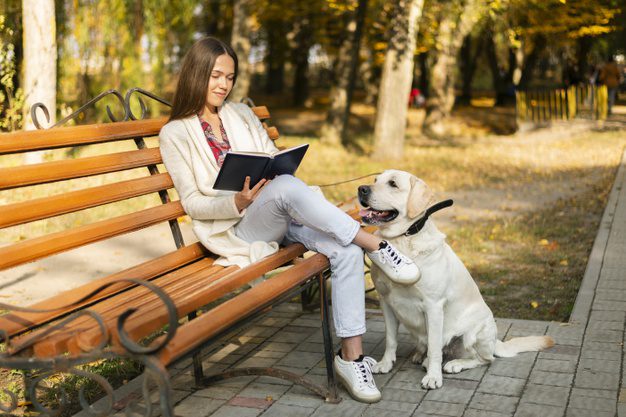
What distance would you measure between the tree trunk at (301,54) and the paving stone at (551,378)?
23945 millimetres

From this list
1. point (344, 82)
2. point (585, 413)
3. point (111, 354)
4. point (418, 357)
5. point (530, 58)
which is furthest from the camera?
point (530, 58)

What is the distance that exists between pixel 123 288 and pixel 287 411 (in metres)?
1.00

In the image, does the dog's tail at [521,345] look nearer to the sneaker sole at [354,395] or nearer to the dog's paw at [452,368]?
the dog's paw at [452,368]

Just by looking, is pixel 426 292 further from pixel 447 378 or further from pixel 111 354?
pixel 111 354

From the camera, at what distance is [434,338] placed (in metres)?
4.19

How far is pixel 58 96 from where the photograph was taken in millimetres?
15070

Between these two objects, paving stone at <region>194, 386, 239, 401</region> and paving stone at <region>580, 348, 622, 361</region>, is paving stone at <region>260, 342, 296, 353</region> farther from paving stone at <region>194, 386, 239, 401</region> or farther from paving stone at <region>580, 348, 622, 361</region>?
paving stone at <region>580, 348, 622, 361</region>

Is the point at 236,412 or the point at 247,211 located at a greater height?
the point at 247,211

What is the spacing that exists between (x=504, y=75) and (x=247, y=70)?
20.5 m

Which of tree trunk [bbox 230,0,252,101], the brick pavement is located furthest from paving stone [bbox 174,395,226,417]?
tree trunk [bbox 230,0,252,101]

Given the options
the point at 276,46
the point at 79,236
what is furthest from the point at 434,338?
the point at 276,46

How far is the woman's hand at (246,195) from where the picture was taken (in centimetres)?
409

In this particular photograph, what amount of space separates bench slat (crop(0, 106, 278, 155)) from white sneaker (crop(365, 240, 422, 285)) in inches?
62.2

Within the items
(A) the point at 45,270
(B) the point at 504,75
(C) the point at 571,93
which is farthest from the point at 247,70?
(B) the point at 504,75
